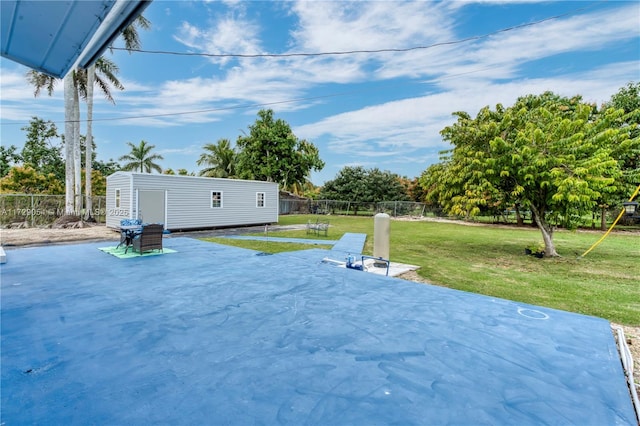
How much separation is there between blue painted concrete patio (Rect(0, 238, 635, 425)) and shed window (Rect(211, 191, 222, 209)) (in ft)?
33.5

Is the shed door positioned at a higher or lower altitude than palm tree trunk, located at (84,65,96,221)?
lower

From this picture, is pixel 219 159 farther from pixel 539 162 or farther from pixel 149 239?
pixel 539 162

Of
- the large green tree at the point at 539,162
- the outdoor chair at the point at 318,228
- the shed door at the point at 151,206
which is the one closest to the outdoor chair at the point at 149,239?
the shed door at the point at 151,206

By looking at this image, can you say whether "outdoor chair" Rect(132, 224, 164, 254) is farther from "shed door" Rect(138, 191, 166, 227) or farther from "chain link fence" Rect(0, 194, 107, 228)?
"chain link fence" Rect(0, 194, 107, 228)

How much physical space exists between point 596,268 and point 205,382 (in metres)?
9.93

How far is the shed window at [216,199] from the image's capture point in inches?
606

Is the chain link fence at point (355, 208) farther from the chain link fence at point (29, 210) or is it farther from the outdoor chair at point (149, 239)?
the outdoor chair at point (149, 239)

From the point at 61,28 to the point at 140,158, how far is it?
35248 mm

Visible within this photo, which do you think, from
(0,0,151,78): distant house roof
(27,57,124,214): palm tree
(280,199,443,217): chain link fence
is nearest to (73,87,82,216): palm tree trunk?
(27,57,124,214): palm tree

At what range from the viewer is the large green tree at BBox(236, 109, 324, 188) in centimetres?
2338

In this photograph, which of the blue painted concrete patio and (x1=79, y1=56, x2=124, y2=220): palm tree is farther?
(x1=79, y1=56, x2=124, y2=220): palm tree

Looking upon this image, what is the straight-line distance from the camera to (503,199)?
33.1ft

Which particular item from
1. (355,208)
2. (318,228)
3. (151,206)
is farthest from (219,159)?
(318,228)

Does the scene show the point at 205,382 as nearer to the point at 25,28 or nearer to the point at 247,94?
the point at 25,28
